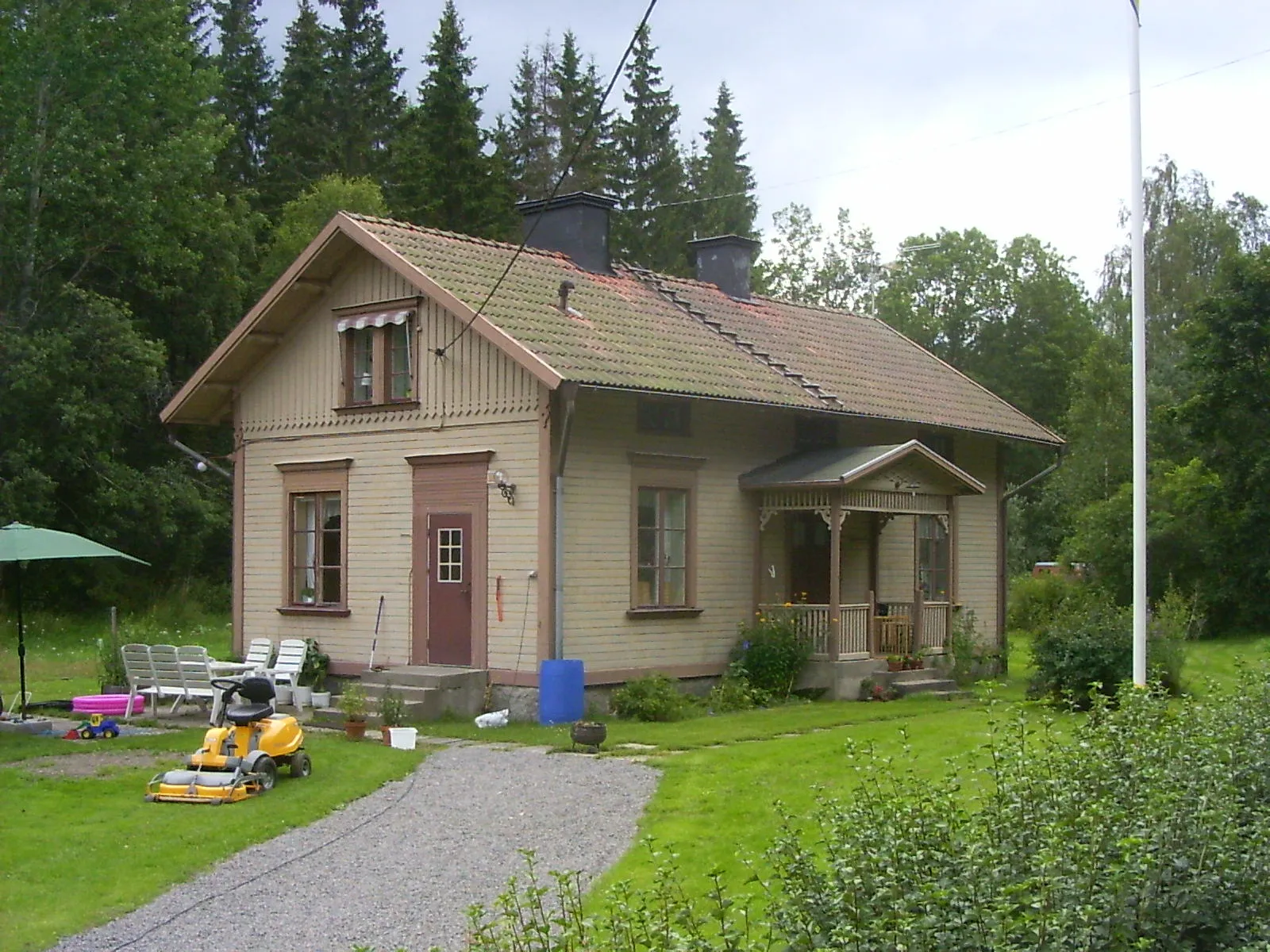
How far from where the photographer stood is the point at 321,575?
2045cm

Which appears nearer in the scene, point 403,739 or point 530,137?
point 403,739

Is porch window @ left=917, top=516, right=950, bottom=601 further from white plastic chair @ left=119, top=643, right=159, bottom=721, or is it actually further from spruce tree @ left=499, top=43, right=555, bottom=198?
spruce tree @ left=499, top=43, right=555, bottom=198

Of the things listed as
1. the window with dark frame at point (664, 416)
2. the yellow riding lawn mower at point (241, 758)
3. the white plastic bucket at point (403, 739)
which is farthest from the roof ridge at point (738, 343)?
the yellow riding lawn mower at point (241, 758)

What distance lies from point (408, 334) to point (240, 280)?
67.5 feet

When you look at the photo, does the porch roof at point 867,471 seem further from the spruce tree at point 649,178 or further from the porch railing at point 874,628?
the spruce tree at point 649,178

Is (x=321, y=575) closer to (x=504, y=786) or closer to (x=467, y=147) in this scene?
(x=504, y=786)

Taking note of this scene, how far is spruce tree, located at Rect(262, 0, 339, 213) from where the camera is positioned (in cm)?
4653

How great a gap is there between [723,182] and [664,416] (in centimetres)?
3568

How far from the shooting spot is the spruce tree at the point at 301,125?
4653 centimetres

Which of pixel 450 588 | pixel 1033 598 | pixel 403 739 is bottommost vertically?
pixel 403 739

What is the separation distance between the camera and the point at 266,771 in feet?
40.8

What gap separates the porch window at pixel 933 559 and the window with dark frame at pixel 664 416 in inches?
220

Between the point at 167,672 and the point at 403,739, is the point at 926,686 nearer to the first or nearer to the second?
the point at 403,739

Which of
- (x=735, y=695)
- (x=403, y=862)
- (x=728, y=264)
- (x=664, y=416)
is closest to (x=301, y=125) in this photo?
(x=728, y=264)
